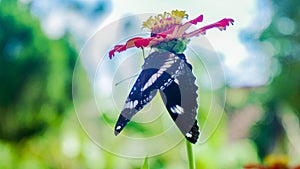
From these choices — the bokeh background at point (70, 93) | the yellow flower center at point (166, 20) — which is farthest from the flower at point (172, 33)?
the bokeh background at point (70, 93)

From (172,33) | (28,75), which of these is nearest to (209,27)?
(172,33)

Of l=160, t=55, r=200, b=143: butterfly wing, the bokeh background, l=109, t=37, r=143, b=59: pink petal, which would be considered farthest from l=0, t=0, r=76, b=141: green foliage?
l=160, t=55, r=200, b=143: butterfly wing

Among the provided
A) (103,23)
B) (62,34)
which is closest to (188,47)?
(103,23)

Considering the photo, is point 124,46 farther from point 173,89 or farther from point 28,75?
point 28,75

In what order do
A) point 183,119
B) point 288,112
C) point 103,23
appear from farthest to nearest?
point 288,112, point 103,23, point 183,119

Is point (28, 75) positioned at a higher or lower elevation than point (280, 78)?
higher

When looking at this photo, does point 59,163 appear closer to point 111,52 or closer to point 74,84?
point 74,84

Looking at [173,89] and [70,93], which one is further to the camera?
[70,93]
